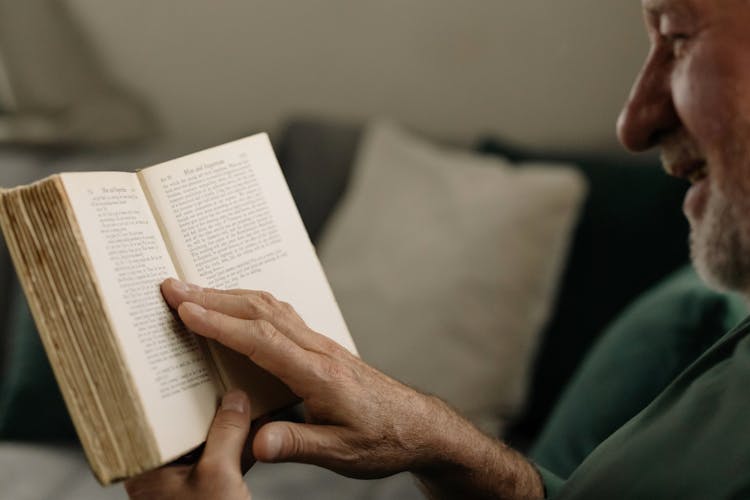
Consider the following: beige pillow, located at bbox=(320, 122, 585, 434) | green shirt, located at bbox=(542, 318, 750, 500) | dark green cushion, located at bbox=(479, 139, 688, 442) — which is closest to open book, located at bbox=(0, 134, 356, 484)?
green shirt, located at bbox=(542, 318, 750, 500)

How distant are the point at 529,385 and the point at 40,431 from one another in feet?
3.17

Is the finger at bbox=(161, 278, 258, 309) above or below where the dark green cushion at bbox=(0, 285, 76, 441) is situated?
above

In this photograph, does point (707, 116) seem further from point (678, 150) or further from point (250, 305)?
point (250, 305)

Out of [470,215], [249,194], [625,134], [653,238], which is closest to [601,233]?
[653,238]

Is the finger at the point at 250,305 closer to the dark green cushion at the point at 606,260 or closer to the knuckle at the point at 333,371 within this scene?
the knuckle at the point at 333,371

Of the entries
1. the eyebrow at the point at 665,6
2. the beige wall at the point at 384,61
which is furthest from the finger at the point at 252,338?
the beige wall at the point at 384,61

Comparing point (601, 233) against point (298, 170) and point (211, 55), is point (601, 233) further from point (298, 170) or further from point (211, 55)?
point (211, 55)

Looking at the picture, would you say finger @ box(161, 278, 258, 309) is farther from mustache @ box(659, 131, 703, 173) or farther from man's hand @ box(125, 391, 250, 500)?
mustache @ box(659, 131, 703, 173)

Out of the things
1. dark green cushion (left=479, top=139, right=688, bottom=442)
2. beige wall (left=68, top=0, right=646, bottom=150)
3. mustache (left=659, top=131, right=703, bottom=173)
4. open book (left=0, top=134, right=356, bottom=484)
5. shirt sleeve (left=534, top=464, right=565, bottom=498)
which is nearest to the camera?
open book (left=0, top=134, right=356, bottom=484)

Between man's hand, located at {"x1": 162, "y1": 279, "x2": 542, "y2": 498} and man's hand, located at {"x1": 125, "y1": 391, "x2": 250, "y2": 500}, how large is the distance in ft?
0.08

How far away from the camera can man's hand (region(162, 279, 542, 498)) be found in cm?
79

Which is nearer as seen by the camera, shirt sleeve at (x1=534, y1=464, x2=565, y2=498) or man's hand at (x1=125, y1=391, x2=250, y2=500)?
man's hand at (x1=125, y1=391, x2=250, y2=500)

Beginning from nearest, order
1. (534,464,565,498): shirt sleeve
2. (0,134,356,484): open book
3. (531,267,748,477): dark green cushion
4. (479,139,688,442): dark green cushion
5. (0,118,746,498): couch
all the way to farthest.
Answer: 1. (0,134,356,484): open book
2. (534,464,565,498): shirt sleeve
3. (531,267,748,477): dark green cushion
4. (0,118,746,498): couch
5. (479,139,688,442): dark green cushion

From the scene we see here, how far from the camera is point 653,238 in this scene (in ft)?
5.50
